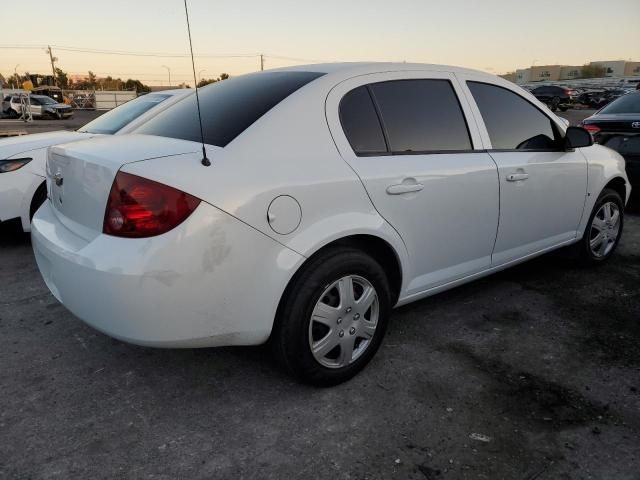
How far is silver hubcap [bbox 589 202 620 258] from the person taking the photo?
168 inches

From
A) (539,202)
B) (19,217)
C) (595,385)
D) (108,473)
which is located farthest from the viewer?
(19,217)

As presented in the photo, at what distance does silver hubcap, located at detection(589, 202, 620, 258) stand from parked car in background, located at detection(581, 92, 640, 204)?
2022mm

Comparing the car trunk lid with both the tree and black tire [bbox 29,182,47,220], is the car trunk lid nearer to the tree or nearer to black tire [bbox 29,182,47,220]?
black tire [bbox 29,182,47,220]

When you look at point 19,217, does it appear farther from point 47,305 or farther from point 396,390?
point 396,390

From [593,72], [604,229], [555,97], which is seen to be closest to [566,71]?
[593,72]

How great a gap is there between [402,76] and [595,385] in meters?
1.94

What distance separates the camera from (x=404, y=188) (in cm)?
262

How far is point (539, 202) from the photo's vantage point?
3.48 meters

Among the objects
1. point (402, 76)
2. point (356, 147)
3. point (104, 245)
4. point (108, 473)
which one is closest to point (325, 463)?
point (108, 473)

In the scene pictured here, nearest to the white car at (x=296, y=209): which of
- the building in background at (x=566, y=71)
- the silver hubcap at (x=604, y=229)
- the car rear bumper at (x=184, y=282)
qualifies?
the car rear bumper at (x=184, y=282)

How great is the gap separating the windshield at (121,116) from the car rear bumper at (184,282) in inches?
140

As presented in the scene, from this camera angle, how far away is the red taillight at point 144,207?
200 cm

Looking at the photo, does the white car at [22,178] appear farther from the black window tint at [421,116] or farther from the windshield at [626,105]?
the windshield at [626,105]

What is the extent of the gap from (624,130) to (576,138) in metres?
3.26
